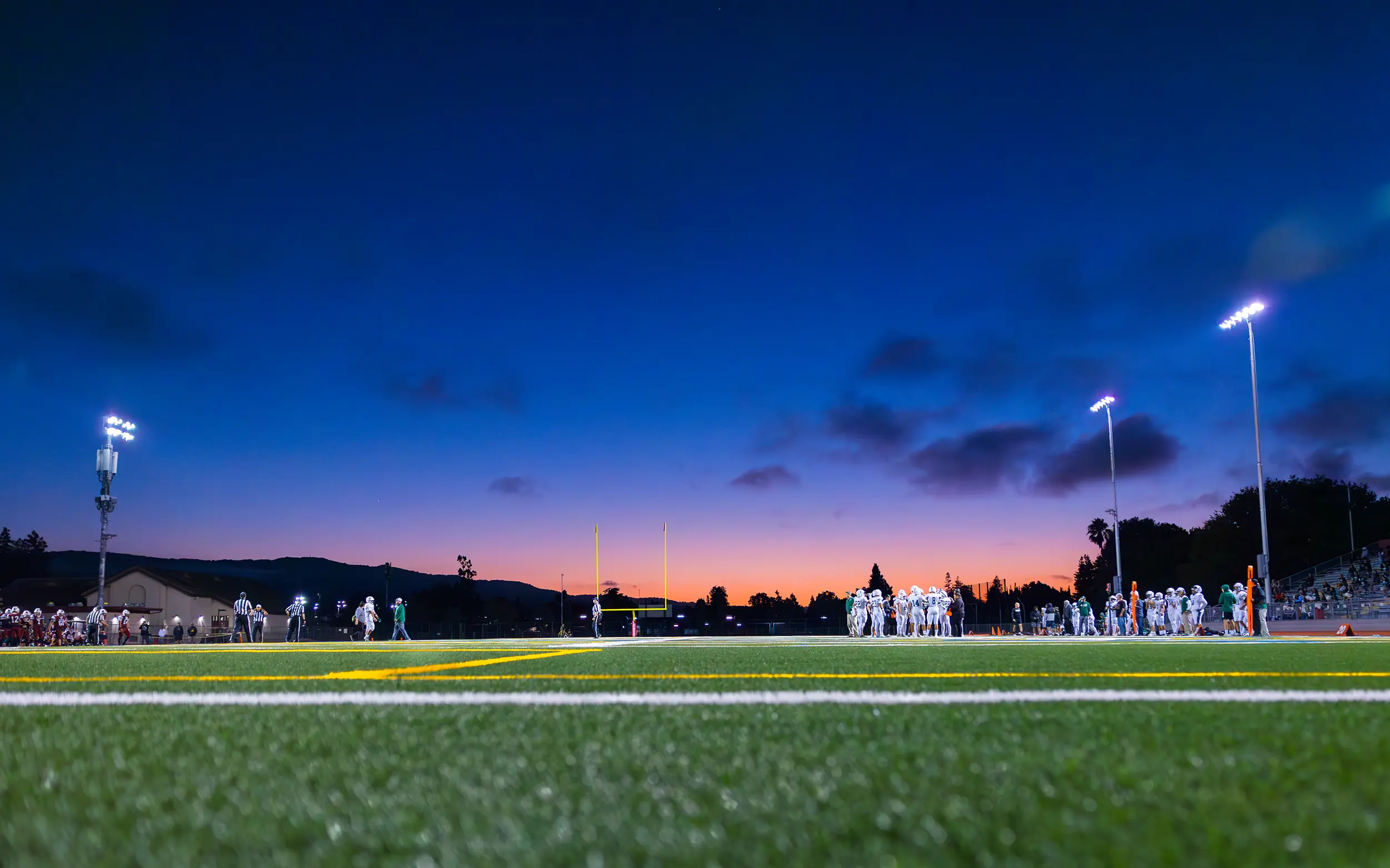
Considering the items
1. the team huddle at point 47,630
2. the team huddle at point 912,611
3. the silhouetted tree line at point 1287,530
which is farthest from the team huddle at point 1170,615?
the silhouetted tree line at point 1287,530

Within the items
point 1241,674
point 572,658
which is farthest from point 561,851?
point 572,658

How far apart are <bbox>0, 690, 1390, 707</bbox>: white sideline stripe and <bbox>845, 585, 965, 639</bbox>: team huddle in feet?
79.9

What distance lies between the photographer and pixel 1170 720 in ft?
8.94

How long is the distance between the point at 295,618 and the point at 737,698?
147 feet

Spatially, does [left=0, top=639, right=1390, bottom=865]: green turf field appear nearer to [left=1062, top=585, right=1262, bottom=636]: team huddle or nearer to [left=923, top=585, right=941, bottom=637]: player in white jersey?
[left=1062, top=585, right=1262, bottom=636]: team huddle

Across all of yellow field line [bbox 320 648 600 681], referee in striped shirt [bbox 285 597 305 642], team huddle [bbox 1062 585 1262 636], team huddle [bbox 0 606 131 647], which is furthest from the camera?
referee in striped shirt [bbox 285 597 305 642]

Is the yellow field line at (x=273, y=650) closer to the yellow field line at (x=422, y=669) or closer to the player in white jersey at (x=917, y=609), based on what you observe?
the yellow field line at (x=422, y=669)

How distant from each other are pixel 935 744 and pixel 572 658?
19.7ft

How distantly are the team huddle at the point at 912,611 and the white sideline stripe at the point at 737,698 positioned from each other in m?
24.4

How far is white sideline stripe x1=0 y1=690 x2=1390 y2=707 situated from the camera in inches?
132

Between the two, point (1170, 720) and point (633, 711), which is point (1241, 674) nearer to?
point (1170, 720)

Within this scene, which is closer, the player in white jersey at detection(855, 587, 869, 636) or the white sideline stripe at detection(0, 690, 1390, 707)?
the white sideline stripe at detection(0, 690, 1390, 707)

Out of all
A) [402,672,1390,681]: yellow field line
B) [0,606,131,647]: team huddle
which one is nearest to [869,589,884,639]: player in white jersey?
[402,672,1390,681]: yellow field line

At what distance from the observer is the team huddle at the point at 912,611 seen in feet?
94.0
